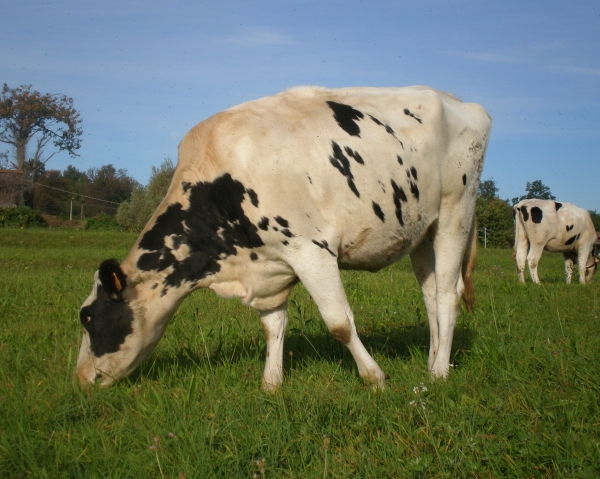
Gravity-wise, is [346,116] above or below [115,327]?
above

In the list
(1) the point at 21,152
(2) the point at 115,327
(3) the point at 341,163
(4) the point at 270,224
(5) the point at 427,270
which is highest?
(1) the point at 21,152

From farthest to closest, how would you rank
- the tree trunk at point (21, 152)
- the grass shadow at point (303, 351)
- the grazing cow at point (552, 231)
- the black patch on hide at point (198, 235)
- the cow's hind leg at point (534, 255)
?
the tree trunk at point (21, 152)
the grazing cow at point (552, 231)
the cow's hind leg at point (534, 255)
the grass shadow at point (303, 351)
the black patch on hide at point (198, 235)

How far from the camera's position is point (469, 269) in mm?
7402

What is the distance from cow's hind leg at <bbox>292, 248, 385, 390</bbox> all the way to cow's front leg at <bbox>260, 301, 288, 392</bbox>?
2.45 ft

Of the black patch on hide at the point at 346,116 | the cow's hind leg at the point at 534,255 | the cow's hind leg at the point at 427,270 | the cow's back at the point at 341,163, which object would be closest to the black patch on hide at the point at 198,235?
the cow's back at the point at 341,163

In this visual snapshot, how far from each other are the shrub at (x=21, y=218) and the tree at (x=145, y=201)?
7.40 metres

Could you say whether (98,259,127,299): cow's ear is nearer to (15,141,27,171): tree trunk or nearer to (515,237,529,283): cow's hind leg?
(515,237,529,283): cow's hind leg

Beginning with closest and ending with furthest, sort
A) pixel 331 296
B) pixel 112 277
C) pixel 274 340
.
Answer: pixel 112 277 < pixel 331 296 < pixel 274 340

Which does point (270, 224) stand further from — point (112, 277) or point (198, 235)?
point (112, 277)

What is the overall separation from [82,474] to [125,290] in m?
1.87

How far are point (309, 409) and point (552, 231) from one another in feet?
52.8

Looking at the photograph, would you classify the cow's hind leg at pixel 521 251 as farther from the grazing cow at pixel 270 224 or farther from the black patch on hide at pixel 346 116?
the black patch on hide at pixel 346 116

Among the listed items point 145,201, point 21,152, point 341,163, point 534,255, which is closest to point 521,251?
point 534,255

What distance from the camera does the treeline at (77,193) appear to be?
66.4m
